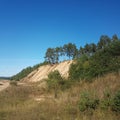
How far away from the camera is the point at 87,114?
38.0 ft

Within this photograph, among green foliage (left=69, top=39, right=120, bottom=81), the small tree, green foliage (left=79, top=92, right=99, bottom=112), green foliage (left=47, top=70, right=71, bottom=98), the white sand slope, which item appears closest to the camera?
green foliage (left=79, top=92, right=99, bottom=112)

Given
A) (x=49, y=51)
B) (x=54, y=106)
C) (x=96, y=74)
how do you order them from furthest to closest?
(x=49, y=51), (x=96, y=74), (x=54, y=106)

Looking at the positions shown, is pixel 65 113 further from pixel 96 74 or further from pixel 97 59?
pixel 97 59

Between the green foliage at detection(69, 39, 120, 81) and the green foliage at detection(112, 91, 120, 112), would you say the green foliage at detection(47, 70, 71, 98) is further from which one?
the green foliage at detection(112, 91, 120, 112)

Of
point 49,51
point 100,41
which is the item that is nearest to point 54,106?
point 100,41

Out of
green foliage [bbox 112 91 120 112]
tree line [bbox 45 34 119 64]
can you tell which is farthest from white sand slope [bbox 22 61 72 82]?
green foliage [bbox 112 91 120 112]

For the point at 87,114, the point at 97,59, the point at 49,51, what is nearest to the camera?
the point at 87,114

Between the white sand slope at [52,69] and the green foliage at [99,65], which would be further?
the white sand slope at [52,69]

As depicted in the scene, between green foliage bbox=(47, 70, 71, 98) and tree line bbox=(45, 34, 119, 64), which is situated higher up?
tree line bbox=(45, 34, 119, 64)

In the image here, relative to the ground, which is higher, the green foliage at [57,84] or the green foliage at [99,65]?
the green foliage at [99,65]

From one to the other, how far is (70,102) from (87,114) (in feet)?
9.25

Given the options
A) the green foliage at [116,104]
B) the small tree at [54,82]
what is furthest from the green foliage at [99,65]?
the green foliage at [116,104]

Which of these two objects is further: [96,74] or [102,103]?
[96,74]

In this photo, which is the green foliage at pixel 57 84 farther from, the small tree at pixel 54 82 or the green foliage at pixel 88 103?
the green foliage at pixel 88 103
